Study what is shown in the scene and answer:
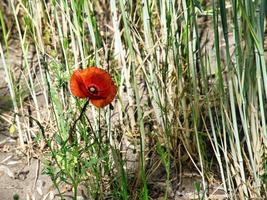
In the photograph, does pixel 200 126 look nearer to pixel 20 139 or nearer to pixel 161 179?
pixel 161 179

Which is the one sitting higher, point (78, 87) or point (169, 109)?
point (78, 87)

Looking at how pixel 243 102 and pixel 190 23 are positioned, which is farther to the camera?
pixel 190 23

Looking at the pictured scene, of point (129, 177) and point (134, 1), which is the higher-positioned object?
point (134, 1)

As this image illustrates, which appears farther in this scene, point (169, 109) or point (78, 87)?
point (169, 109)

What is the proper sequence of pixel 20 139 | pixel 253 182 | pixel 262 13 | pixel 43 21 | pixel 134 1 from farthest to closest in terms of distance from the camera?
pixel 43 21 → pixel 134 1 → pixel 20 139 → pixel 253 182 → pixel 262 13

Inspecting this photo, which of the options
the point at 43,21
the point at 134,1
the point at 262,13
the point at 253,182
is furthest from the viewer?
the point at 43,21

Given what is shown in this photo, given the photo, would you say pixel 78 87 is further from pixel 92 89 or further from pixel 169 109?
pixel 169 109

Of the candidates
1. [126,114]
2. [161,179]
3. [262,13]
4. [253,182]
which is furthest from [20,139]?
[262,13]

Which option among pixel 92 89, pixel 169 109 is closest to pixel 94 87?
pixel 92 89
